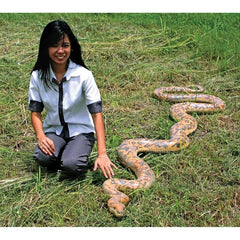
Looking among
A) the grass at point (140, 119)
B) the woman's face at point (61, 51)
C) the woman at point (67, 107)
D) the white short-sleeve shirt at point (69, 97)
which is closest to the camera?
the grass at point (140, 119)

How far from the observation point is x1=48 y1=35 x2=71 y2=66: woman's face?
12.0 ft

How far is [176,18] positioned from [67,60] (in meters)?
5.06

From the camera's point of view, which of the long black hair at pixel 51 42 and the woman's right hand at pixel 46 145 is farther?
the woman's right hand at pixel 46 145

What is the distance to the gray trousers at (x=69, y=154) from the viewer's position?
3.86 meters

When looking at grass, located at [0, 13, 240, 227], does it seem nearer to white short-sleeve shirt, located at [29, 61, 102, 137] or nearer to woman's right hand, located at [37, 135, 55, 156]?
woman's right hand, located at [37, 135, 55, 156]

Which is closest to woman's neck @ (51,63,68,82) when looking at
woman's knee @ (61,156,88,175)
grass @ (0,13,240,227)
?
woman's knee @ (61,156,88,175)

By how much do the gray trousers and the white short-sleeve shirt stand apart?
117mm

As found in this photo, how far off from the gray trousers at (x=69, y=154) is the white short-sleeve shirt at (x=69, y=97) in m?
0.12

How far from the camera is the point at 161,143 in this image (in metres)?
4.50

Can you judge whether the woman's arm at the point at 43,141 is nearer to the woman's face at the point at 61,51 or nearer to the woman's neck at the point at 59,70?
the woman's neck at the point at 59,70

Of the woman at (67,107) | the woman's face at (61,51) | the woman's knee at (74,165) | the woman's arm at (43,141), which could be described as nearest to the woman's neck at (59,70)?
the woman at (67,107)

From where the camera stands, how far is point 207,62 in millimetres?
6938

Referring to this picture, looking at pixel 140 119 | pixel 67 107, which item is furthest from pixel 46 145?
pixel 140 119

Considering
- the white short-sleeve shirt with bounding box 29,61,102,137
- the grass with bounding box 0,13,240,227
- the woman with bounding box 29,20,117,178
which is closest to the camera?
the grass with bounding box 0,13,240,227
